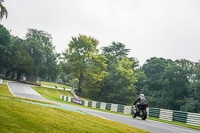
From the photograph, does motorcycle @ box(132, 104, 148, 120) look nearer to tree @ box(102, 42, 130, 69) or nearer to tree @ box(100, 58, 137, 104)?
tree @ box(100, 58, 137, 104)

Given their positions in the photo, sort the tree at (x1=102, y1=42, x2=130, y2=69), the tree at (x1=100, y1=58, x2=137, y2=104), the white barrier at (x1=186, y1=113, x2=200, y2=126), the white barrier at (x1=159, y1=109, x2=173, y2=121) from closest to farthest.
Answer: the white barrier at (x1=186, y1=113, x2=200, y2=126) < the white barrier at (x1=159, y1=109, x2=173, y2=121) < the tree at (x1=100, y1=58, x2=137, y2=104) < the tree at (x1=102, y1=42, x2=130, y2=69)

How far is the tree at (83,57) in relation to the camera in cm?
5862

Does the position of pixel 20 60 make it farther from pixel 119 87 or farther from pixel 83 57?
pixel 119 87

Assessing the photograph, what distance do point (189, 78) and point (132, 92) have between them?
13860 mm

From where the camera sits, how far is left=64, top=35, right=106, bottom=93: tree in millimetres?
58616

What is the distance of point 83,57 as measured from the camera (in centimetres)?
6000

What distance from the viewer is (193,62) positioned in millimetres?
52812

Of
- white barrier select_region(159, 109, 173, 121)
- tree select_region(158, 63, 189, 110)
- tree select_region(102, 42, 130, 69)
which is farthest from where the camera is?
tree select_region(102, 42, 130, 69)

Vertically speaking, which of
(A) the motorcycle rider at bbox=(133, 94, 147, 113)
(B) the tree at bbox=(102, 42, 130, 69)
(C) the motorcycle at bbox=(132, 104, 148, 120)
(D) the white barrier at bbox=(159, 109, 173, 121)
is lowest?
(D) the white barrier at bbox=(159, 109, 173, 121)

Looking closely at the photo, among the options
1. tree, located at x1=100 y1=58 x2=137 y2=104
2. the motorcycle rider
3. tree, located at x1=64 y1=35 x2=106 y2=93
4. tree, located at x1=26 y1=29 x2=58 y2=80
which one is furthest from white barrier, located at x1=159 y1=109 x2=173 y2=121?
tree, located at x1=26 y1=29 x2=58 y2=80

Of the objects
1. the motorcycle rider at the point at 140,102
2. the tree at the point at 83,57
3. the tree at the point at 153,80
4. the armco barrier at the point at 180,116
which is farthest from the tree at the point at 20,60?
the motorcycle rider at the point at 140,102

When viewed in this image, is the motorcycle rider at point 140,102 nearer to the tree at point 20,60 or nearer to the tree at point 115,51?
the tree at point 20,60

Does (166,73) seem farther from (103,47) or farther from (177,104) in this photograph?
(103,47)

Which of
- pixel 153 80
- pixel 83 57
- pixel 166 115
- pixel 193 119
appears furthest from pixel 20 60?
pixel 193 119
